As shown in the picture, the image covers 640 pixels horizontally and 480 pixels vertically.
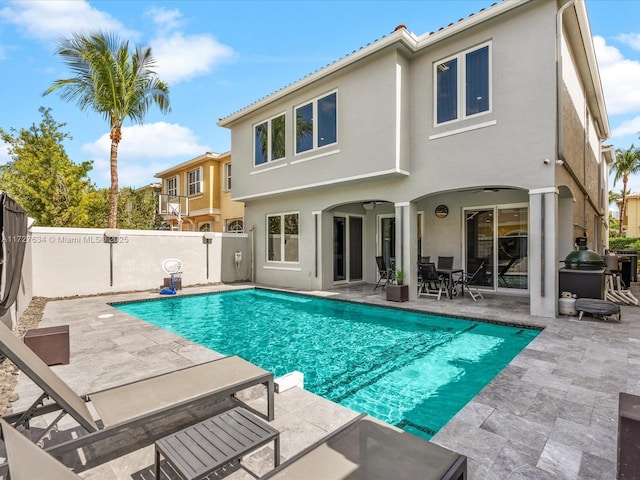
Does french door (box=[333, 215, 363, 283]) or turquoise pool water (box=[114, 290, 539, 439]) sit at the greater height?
french door (box=[333, 215, 363, 283])

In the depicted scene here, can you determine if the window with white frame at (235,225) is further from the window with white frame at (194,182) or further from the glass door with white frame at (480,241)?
the glass door with white frame at (480,241)

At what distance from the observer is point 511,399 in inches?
154

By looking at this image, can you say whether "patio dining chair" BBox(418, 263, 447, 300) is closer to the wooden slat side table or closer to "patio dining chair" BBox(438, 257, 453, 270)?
"patio dining chair" BBox(438, 257, 453, 270)

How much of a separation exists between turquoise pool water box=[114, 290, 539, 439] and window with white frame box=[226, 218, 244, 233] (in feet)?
32.3

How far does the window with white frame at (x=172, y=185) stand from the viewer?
24.4m

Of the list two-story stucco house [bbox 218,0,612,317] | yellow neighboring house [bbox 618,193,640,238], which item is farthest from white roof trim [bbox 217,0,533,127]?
yellow neighboring house [bbox 618,193,640,238]

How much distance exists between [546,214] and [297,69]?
32.6 ft

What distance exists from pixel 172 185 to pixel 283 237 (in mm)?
14174

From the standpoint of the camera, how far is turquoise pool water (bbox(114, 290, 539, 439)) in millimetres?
4500

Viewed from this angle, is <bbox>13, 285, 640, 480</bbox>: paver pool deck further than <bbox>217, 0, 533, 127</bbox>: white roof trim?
Answer: No

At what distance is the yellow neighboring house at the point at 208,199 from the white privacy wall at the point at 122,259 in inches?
185

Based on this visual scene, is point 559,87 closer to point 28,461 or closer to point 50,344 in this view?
point 28,461

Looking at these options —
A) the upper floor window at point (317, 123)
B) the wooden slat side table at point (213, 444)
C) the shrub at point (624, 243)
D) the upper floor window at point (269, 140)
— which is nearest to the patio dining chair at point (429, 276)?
the upper floor window at point (317, 123)

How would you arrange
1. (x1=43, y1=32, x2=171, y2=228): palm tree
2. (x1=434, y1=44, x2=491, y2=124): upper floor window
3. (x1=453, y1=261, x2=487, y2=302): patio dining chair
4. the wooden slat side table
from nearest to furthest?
the wooden slat side table → (x1=434, y1=44, x2=491, y2=124): upper floor window → (x1=453, y1=261, x2=487, y2=302): patio dining chair → (x1=43, y1=32, x2=171, y2=228): palm tree
